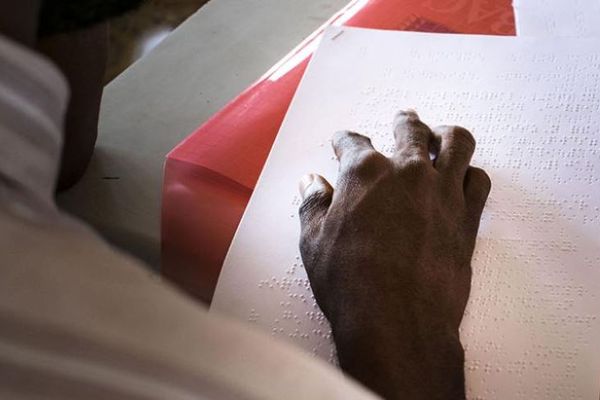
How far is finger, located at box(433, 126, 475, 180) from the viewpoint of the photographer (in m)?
0.65

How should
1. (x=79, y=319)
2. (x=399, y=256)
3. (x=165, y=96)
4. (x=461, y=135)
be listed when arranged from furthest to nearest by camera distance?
1. (x=165, y=96)
2. (x=461, y=135)
3. (x=399, y=256)
4. (x=79, y=319)

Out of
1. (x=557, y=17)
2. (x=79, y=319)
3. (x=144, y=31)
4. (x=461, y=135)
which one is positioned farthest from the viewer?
(x=144, y=31)

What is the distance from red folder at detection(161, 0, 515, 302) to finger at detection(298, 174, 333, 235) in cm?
6

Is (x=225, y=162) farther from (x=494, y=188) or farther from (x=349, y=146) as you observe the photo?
(x=494, y=188)

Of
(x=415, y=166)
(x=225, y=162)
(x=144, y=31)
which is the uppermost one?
(x=415, y=166)

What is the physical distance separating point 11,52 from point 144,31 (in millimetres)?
908

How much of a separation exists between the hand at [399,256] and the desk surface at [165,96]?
25 centimetres

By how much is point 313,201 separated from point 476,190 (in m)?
0.12

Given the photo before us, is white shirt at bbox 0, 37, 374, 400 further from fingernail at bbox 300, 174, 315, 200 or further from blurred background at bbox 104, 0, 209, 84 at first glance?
blurred background at bbox 104, 0, 209, 84

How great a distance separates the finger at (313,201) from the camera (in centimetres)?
64

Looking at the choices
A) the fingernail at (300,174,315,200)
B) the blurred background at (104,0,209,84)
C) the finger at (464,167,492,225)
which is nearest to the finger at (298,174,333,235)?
the fingernail at (300,174,315,200)

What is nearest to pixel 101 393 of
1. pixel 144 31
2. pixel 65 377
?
pixel 65 377

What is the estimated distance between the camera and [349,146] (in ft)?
2.27

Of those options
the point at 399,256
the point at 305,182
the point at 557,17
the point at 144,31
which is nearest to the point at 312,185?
the point at 305,182
